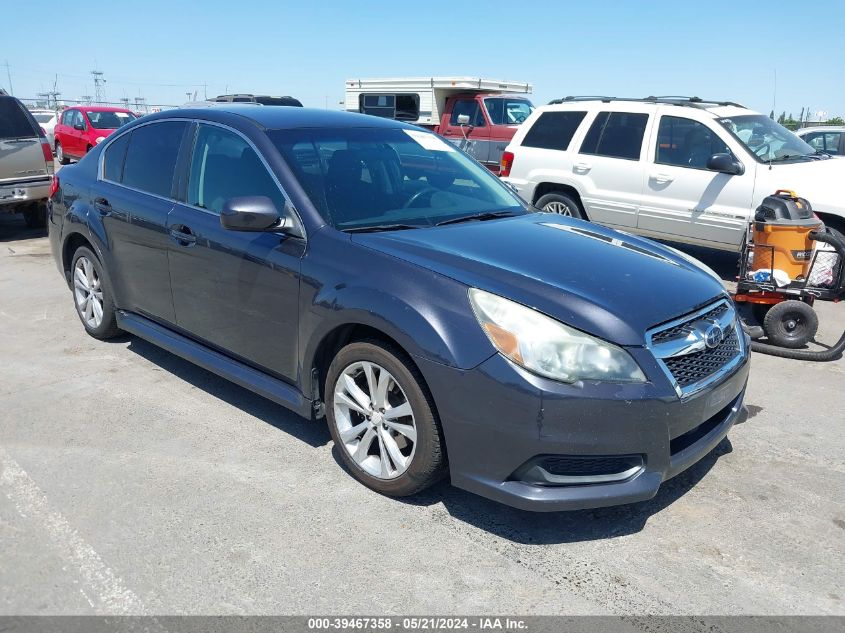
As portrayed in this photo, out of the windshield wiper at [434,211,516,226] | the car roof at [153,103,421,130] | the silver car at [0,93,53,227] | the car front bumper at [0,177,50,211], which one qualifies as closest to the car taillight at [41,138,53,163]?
the silver car at [0,93,53,227]

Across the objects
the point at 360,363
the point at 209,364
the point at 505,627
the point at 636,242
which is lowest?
the point at 505,627

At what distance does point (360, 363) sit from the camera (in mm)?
3346

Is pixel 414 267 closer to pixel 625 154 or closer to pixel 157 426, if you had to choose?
pixel 157 426

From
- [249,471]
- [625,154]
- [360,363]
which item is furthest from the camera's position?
[625,154]

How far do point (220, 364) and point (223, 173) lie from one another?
1083 millimetres

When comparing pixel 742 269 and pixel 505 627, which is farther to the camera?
pixel 742 269

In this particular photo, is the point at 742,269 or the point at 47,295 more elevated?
the point at 742,269

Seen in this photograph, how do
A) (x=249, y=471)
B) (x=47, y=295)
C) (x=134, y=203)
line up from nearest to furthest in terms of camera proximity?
(x=249, y=471) → (x=134, y=203) → (x=47, y=295)

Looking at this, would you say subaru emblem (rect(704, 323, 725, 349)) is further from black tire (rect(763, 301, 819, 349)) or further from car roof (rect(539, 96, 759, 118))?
car roof (rect(539, 96, 759, 118))

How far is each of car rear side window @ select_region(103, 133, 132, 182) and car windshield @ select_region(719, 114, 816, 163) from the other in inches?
238

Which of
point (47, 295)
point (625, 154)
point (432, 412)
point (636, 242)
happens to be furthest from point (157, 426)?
point (625, 154)

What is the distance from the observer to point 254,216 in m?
3.54

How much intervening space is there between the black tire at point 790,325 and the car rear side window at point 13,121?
375 inches

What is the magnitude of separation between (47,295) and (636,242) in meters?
5.68
